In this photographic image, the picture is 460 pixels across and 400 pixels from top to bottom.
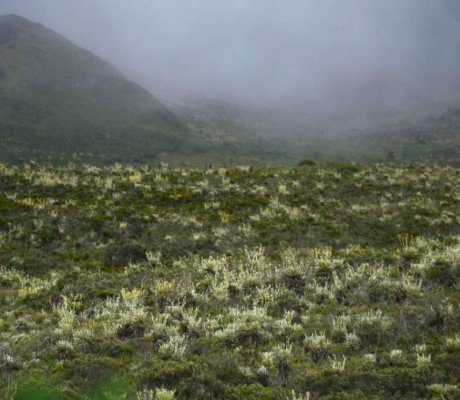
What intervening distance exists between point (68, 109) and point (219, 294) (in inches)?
5737

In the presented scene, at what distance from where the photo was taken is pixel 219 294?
12.8 m

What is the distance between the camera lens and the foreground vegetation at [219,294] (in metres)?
8.06

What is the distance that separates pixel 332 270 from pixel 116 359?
24.5 feet

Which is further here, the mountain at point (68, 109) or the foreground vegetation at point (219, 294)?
the mountain at point (68, 109)

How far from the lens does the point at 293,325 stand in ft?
34.3

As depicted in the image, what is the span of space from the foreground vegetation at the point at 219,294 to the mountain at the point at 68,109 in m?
85.1

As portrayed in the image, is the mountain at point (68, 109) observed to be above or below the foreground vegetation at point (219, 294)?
above

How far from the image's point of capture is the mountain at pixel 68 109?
118625mm

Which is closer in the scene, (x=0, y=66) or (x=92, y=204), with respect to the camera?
(x=92, y=204)

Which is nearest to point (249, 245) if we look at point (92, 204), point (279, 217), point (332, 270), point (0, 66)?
point (279, 217)

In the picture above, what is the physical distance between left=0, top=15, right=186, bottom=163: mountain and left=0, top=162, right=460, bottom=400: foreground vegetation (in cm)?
8513

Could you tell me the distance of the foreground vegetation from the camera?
806cm

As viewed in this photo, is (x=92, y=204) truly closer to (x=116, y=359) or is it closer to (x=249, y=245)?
(x=249, y=245)

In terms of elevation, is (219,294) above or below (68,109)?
below
